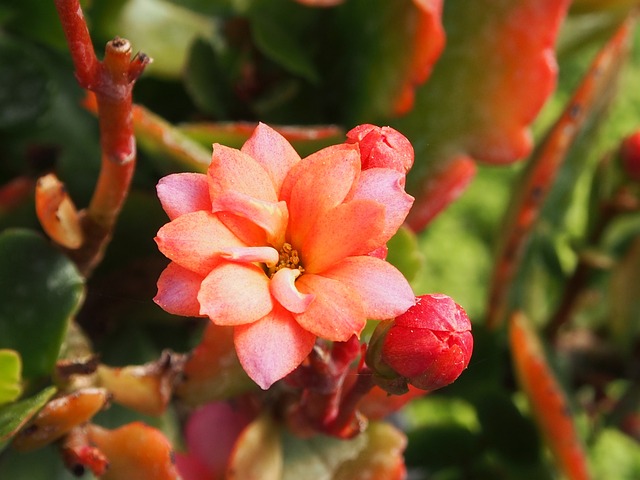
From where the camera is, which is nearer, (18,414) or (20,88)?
(18,414)

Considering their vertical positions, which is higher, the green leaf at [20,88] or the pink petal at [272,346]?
the pink petal at [272,346]

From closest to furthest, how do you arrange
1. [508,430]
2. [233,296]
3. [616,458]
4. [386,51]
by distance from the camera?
1. [233,296]
2. [386,51]
3. [508,430]
4. [616,458]

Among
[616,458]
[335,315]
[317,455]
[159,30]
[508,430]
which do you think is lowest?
[616,458]

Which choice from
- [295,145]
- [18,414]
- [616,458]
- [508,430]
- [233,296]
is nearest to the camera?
[233,296]

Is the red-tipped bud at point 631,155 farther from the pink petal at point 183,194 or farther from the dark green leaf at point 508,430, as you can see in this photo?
the pink petal at point 183,194

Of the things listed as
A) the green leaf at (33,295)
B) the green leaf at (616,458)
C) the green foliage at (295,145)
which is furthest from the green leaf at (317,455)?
the green leaf at (616,458)

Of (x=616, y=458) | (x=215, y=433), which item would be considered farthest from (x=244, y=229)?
(x=616, y=458)

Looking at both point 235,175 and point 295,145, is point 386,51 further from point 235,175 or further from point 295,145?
point 235,175
